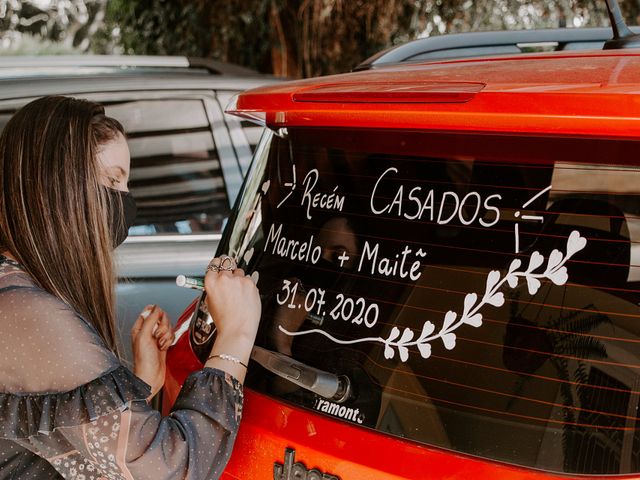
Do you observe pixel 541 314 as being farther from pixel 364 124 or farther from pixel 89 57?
pixel 89 57

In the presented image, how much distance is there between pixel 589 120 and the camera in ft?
4.29

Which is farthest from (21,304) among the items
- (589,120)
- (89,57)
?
(89,57)

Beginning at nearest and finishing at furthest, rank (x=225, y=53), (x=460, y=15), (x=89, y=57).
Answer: (x=89, y=57), (x=460, y=15), (x=225, y=53)

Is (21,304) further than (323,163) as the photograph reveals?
No

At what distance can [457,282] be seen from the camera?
1.58m

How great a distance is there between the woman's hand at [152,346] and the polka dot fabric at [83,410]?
371mm

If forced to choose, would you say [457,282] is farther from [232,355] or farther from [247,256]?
[247,256]

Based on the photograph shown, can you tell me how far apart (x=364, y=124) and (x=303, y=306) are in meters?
0.45

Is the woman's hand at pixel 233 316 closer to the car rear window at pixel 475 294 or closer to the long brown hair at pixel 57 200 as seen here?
the car rear window at pixel 475 294

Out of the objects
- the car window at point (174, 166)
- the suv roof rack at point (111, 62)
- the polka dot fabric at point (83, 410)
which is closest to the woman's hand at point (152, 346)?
the polka dot fabric at point (83, 410)

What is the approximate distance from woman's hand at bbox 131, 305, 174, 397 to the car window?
68.0 inches

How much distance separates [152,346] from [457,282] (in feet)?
2.56

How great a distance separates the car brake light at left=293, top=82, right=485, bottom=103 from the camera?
148 cm

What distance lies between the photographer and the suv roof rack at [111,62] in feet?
12.4
